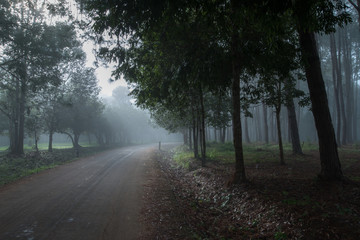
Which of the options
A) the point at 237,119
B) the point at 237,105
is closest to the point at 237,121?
the point at 237,119

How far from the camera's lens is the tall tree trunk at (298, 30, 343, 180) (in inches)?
274

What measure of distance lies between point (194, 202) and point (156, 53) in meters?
6.50

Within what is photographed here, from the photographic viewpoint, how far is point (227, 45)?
9.09 m

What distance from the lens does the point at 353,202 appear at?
17.9ft

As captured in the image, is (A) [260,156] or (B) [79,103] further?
(B) [79,103]

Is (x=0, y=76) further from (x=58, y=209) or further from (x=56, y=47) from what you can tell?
(x=58, y=209)

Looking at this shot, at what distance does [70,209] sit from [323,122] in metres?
8.31

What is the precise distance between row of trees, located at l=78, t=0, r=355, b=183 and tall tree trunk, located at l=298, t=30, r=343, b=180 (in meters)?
0.03

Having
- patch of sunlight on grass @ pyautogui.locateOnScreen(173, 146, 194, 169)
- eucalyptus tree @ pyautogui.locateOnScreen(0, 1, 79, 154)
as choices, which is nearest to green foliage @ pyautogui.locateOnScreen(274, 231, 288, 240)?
patch of sunlight on grass @ pyautogui.locateOnScreen(173, 146, 194, 169)

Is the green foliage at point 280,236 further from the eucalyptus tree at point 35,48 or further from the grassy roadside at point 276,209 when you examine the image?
the eucalyptus tree at point 35,48

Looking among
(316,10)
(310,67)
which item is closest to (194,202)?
(310,67)

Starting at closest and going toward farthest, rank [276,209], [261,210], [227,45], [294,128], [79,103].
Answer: [276,209], [261,210], [227,45], [294,128], [79,103]

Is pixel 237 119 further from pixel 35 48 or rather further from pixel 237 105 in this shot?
pixel 35 48

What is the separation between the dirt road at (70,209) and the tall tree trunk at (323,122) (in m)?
6.02
